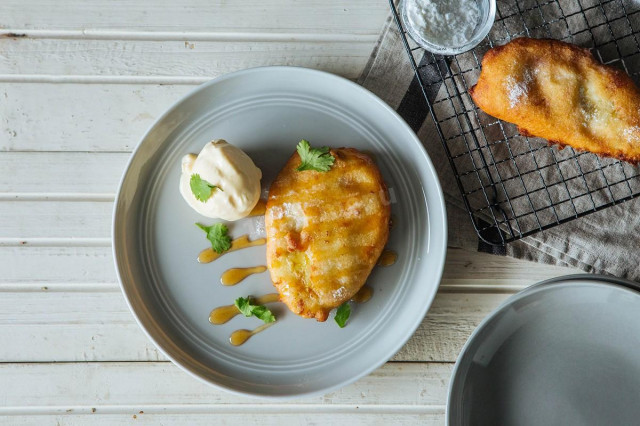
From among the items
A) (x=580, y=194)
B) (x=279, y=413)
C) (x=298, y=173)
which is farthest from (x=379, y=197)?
(x=279, y=413)

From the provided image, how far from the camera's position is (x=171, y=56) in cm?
269

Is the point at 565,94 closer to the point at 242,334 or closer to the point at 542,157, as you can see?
the point at 542,157

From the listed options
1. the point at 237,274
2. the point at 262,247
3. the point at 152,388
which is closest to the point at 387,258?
the point at 262,247

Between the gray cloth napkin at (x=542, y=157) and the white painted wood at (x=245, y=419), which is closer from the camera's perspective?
the gray cloth napkin at (x=542, y=157)

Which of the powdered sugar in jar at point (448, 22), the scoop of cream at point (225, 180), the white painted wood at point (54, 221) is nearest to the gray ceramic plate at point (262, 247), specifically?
the scoop of cream at point (225, 180)

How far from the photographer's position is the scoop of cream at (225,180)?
2.38 m

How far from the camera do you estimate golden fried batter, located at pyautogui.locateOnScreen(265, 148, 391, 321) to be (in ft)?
7.92

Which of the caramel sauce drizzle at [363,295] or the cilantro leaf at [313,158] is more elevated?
the cilantro leaf at [313,158]

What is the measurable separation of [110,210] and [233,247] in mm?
637

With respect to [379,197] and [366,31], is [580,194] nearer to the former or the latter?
[379,197]

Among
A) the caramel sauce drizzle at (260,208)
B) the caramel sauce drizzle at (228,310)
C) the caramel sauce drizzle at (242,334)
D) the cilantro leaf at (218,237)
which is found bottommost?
the caramel sauce drizzle at (242,334)

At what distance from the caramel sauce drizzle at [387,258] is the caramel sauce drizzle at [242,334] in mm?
578

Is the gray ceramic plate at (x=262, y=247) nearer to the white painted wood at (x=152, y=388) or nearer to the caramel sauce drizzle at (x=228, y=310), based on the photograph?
the caramel sauce drizzle at (x=228, y=310)

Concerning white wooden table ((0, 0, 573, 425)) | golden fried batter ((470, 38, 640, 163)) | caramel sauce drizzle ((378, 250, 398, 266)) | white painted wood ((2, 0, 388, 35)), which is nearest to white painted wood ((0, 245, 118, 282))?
white wooden table ((0, 0, 573, 425))
